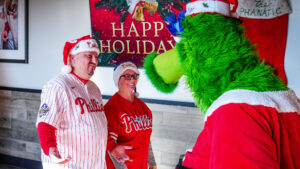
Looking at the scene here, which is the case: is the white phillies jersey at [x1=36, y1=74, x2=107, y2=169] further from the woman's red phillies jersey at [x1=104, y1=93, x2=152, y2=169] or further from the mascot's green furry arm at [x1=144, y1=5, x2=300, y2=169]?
the mascot's green furry arm at [x1=144, y1=5, x2=300, y2=169]

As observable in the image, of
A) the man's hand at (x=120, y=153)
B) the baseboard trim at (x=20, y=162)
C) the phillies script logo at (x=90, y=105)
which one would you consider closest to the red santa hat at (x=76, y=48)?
the phillies script logo at (x=90, y=105)

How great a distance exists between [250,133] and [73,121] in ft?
4.29

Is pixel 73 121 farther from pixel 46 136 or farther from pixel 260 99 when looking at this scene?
pixel 260 99

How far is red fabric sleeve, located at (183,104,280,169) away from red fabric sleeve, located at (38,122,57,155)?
3.68 feet

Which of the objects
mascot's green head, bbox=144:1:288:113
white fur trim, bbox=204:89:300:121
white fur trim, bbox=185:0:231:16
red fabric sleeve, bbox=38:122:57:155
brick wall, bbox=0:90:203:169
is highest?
white fur trim, bbox=185:0:231:16

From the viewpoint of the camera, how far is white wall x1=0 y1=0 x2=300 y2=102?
3.20 m

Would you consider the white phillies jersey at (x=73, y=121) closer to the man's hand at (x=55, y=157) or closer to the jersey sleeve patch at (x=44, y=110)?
the jersey sleeve patch at (x=44, y=110)

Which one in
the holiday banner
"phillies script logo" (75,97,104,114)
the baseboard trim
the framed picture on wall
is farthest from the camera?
the baseboard trim

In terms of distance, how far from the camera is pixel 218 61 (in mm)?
811

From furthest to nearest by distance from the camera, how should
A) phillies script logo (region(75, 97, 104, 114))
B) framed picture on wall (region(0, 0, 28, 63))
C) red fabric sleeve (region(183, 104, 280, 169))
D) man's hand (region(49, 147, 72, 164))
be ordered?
framed picture on wall (region(0, 0, 28, 63)) < phillies script logo (region(75, 97, 104, 114)) < man's hand (region(49, 147, 72, 164)) < red fabric sleeve (region(183, 104, 280, 169))

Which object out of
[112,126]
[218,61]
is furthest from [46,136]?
[218,61]

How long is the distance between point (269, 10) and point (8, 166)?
390 centimetres

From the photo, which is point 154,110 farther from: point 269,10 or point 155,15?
point 269,10

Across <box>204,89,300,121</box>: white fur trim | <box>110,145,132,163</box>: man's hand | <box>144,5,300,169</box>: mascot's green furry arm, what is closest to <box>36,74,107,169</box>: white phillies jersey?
<box>110,145,132,163</box>: man's hand
